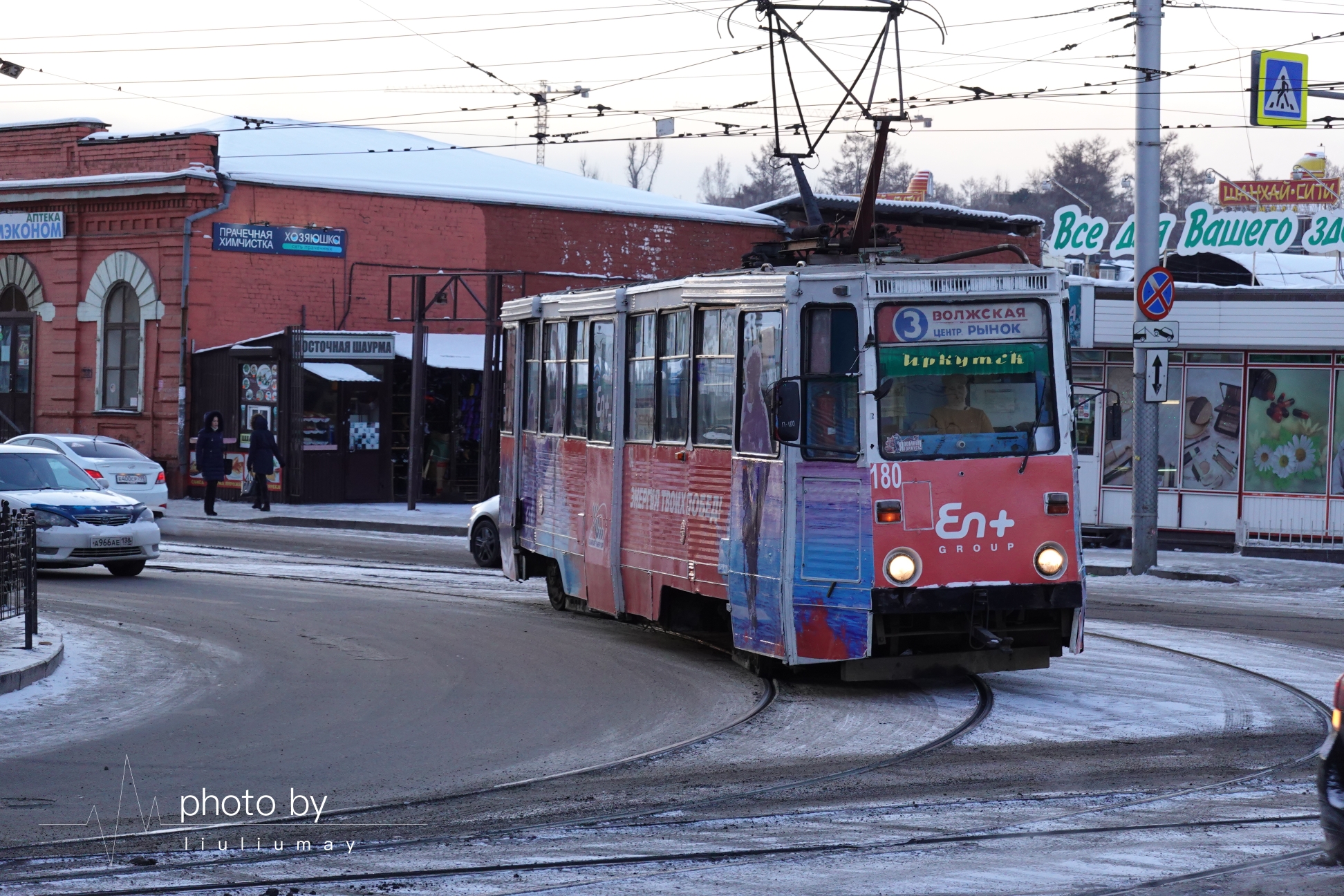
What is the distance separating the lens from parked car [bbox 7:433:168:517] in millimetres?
27125

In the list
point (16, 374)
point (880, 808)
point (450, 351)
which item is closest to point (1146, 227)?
point (880, 808)

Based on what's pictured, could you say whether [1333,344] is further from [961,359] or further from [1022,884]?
[1022,884]

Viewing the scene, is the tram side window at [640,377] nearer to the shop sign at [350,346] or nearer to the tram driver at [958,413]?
the tram driver at [958,413]

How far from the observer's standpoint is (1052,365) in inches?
433

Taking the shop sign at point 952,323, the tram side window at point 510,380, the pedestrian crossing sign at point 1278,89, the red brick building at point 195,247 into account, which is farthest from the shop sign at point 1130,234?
the shop sign at point 952,323

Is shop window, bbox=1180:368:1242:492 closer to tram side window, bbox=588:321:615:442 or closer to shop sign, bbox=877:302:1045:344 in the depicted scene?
tram side window, bbox=588:321:615:442

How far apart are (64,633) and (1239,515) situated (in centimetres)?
1815

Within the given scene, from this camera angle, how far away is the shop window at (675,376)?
1229cm

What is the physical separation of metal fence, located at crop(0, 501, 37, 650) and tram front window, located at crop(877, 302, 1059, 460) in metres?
6.38

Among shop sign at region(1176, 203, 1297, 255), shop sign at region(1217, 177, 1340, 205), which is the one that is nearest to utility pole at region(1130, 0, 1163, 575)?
shop sign at region(1176, 203, 1297, 255)

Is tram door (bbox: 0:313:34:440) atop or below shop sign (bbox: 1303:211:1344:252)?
below

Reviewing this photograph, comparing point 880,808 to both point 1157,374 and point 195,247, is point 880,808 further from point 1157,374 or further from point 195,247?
point 195,247

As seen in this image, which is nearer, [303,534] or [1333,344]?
[1333,344]

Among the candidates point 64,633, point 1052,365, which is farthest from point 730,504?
point 64,633
